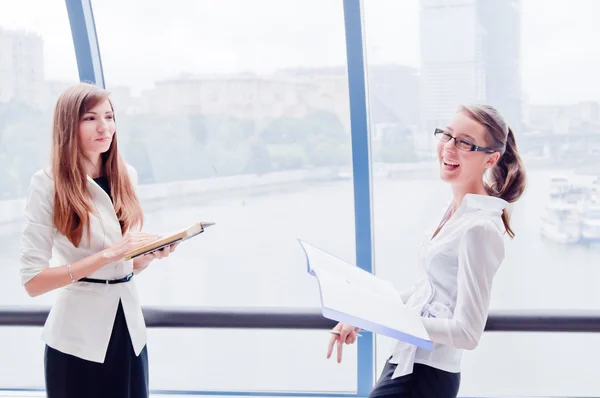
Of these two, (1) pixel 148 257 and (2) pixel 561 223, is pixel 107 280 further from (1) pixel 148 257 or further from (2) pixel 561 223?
(2) pixel 561 223

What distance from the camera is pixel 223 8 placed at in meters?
3.24

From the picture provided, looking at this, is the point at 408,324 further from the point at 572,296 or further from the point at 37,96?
the point at 37,96

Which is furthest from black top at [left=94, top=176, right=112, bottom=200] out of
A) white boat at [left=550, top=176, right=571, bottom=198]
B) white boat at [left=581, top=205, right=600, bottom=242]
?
white boat at [left=581, top=205, right=600, bottom=242]

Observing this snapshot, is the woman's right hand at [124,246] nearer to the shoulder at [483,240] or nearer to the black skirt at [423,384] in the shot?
the black skirt at [423,384]

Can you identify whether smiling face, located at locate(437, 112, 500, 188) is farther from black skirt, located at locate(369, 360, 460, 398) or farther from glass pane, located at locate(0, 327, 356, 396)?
glass pane, located at locate(0, 327, 356, 396)

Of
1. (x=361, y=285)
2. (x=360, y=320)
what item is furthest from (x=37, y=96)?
(x=360, y=320)

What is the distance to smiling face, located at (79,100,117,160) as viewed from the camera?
2.16 meters

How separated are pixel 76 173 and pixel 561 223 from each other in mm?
2635

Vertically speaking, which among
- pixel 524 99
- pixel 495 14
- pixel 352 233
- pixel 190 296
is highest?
pixel 495 14

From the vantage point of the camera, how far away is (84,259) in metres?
2.06

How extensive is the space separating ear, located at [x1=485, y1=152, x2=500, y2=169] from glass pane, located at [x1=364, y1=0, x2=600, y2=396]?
49.3 inches

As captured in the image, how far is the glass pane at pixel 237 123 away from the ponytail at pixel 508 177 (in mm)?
1259

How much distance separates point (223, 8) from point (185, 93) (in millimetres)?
542

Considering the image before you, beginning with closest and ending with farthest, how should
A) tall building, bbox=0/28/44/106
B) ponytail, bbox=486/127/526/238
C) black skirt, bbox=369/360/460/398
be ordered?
black skirt, bbox=369/360/460/398 → ponytail, bbox=486/127/526/238 → tall building, bbox=0/28/44/106
